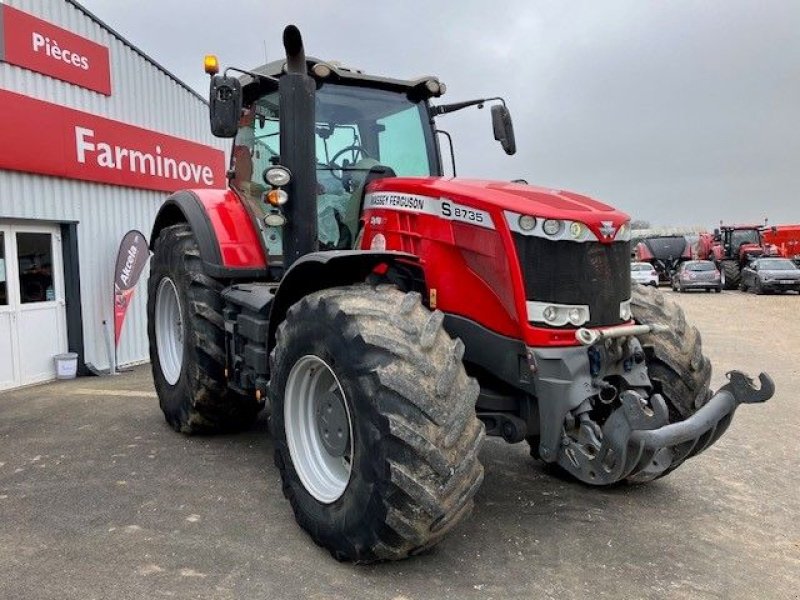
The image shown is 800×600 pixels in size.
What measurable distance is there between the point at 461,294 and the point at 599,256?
72cm

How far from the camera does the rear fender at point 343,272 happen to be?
136 inches

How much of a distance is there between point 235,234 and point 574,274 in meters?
2.62

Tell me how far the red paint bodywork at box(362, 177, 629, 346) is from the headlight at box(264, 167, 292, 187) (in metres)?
0.66

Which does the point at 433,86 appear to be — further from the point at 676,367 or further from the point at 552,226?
the point at 676,367

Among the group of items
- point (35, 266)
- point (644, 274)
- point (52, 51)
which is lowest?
point (644, 274)

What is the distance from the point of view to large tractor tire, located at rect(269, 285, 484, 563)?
8.93ft

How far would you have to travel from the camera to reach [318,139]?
426 cm

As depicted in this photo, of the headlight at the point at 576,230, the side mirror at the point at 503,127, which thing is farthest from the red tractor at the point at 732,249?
the headlight at the point at 576,230

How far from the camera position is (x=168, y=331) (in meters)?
5.70

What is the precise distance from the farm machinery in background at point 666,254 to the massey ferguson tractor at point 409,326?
3046 centimetres

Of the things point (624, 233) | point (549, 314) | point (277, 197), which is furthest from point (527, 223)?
point (277, 197)

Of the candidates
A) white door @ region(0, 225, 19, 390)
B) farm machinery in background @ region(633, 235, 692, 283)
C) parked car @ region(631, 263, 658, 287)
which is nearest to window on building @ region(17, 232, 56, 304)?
white door @ region(0, 225, 19, 390)

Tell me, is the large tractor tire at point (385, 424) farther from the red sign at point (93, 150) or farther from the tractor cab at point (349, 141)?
the red sign at point (93, 150)

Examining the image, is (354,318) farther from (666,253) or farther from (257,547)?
(666,253)
